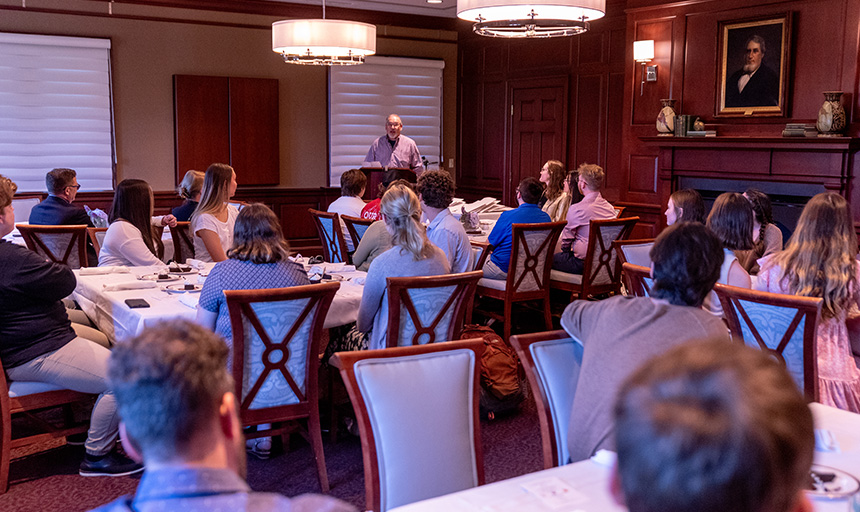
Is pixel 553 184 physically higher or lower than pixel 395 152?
lower

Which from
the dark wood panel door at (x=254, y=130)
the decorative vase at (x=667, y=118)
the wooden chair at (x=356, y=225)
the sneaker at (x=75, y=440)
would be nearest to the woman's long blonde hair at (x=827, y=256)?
the wooden chair at (x=356, y=225)

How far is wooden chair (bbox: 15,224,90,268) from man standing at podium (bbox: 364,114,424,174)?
13.4 feet

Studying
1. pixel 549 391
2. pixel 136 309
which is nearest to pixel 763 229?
pixel 549 391

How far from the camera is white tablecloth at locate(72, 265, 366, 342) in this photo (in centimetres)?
348

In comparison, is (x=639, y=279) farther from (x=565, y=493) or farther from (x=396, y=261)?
(x=565, y=493)

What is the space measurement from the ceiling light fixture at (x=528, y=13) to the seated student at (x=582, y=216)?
6.24 feet

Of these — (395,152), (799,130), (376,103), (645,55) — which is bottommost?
(395,152)

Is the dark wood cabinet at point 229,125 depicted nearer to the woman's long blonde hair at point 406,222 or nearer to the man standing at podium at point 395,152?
the man standing at podium at point 395,152

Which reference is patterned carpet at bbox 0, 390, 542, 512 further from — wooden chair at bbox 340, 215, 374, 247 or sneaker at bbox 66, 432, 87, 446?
wooden chair at bbox 340, 215, 374, 247

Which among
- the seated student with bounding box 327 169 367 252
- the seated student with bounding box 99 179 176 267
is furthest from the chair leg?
the seated student with bounding box 327 169 367 252

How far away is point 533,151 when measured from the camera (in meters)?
9.66

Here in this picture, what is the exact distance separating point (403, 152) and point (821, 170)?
14.0ft

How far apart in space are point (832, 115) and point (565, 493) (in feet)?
18.7

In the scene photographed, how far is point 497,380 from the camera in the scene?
4125mm
